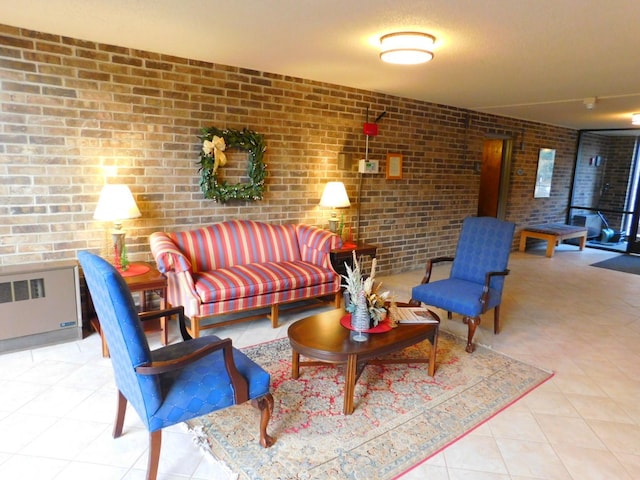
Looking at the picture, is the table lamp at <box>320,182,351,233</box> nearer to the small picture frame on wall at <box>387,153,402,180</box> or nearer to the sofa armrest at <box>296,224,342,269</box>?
the sofa armrest at <box>296,224,342,269</box>

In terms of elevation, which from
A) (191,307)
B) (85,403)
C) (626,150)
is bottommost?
(85,403)

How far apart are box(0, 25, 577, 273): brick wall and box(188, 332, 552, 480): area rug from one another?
1.67m

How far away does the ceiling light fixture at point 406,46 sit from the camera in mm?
2750

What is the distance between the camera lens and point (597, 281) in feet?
18.1

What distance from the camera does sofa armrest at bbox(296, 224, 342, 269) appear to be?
398 centimetres

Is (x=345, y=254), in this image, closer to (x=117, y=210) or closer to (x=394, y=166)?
(x=394, y=166)

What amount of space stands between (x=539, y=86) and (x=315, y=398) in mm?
3799

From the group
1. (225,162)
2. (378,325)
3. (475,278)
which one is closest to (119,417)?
(378,325)

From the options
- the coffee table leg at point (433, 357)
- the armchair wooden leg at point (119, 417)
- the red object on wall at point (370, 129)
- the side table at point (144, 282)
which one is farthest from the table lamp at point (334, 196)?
the armchair wooden leg at point (119, 417)

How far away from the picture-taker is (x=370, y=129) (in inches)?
190

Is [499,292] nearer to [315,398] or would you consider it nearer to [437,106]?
[315,398]

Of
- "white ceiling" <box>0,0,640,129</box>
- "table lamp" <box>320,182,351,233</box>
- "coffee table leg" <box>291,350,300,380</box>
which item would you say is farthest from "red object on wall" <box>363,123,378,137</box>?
"coffee table leg" <box>291,350,300,380</box>

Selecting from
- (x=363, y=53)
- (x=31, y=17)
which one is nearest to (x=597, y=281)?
(x=363, y=53)

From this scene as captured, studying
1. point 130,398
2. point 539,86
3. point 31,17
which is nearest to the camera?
point 130,398
